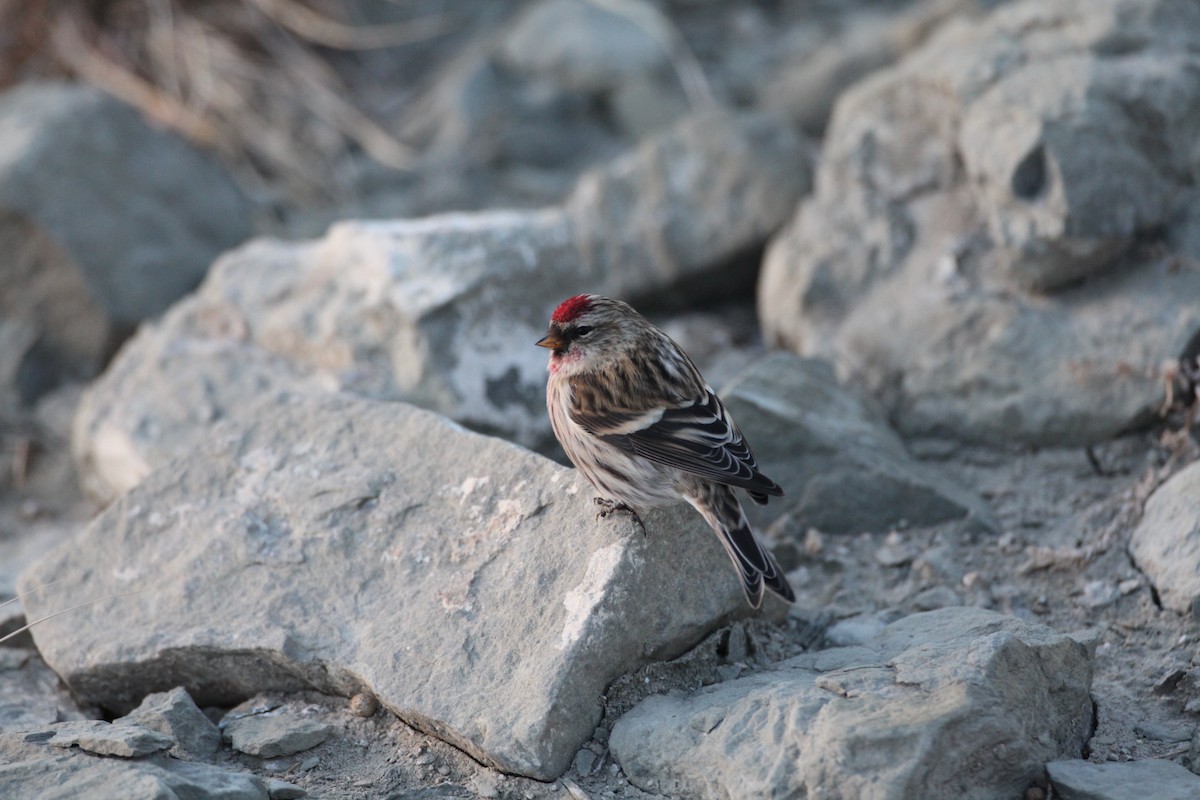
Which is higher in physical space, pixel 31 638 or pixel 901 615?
pixel 31 638

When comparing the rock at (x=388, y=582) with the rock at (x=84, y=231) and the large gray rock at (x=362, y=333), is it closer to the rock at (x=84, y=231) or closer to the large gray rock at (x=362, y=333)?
the large gray rock at (x=362, y=333)

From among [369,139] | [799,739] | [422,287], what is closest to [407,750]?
[799,739]

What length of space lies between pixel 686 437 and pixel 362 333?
204 centimetres

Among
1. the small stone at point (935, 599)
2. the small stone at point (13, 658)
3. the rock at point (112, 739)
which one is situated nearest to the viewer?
the rock at point (112, 739)

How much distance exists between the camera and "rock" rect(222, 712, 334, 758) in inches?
136

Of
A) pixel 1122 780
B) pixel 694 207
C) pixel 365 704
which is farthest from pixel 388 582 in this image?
pixel 694 207

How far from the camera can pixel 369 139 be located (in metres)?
8.59

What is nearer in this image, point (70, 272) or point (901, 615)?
point (901, 615)

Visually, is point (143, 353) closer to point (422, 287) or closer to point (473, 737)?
point (422, 287)

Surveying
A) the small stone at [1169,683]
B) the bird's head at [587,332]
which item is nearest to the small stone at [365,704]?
the bird's head at [587,332]

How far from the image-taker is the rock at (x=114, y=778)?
2936mm

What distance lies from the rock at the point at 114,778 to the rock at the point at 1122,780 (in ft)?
6.58

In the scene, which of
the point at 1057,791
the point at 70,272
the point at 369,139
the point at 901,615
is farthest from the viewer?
the point at 369,139

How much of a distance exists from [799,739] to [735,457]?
93 centimetres
